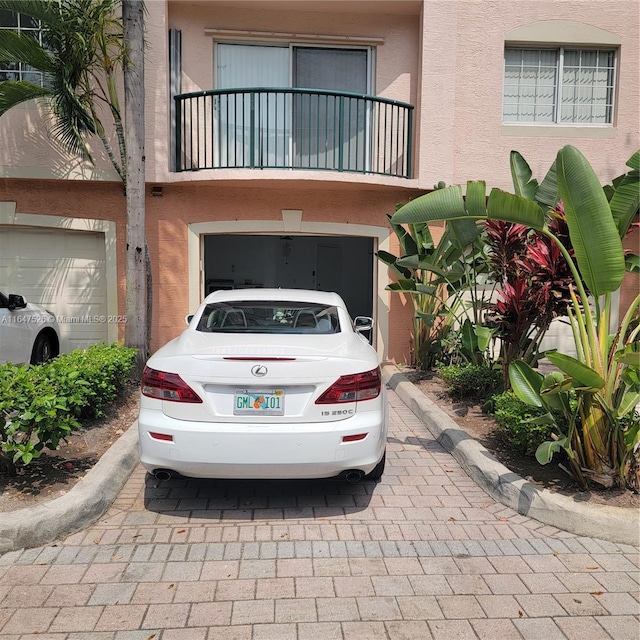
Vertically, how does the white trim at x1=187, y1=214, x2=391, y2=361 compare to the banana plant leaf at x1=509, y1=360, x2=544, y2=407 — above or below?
above

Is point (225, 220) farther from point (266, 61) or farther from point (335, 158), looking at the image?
point (266, 61)

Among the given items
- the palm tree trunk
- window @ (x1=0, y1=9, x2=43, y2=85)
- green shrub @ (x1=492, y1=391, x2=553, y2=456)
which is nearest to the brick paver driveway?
green shrub @ (x1=492, y1=391, x2=553, y2=456)

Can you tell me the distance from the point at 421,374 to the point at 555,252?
3.92 metres

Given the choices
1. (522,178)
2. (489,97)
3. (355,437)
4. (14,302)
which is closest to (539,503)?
(355,437)

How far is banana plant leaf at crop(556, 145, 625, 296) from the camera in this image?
146 inches

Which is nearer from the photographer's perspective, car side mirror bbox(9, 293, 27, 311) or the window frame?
car side mirror bbox(9, 293, 27, 311)

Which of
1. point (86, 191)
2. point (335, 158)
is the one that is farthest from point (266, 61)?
point (86, 191)

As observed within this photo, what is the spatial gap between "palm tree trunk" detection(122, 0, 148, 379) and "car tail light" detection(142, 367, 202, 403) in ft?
11.8

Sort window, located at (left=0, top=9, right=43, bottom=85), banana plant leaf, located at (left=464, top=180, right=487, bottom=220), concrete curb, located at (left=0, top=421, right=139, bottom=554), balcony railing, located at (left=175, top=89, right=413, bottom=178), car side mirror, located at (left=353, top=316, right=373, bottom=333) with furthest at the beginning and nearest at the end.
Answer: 1. balcony railing, located at (left=175, top=89, right=413, bottom=178)
2. window, located at (left=0, top=9, right=43, bottom=85)
3. car side mirror, located at (left=353, top=316, right=373, bottom=333)
4. banana plant leaf, located at (left=464, top=180, right=487, bottom=220)
5. concrete curb, located at (left=0, top=421, right=139, bottom=554)

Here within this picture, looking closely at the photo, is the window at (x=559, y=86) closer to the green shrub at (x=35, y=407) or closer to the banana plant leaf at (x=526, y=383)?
the banana plant leaf at (x=526, y=383)

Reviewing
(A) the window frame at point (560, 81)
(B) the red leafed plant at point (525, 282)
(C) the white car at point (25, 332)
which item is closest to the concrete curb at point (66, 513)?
(C) the white car at point (25, 332)

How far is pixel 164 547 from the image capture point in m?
3.47

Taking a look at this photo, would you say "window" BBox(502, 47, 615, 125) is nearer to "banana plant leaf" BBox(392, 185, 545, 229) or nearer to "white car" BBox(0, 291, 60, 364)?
"banana plant leaf" BBox(392, 185, 545, 229)

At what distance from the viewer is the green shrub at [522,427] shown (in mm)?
4406
